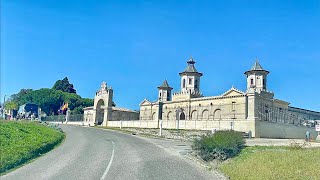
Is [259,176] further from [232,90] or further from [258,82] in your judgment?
[258,82]

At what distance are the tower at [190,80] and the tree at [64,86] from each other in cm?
6130

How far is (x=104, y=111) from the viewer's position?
6738cm

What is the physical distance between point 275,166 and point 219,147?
4987 mm

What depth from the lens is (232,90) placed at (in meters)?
57.4

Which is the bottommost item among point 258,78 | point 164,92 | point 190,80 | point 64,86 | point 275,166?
point 275,166

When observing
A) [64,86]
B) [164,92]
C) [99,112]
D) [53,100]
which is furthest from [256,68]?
[64,86]

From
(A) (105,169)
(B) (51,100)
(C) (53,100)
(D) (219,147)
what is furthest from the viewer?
(C) (53,100)

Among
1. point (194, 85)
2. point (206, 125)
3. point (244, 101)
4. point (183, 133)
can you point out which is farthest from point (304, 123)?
point (194, 85)

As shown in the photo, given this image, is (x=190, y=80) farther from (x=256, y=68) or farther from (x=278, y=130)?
(x=278, y=130)

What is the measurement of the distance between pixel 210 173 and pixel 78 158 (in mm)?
6585

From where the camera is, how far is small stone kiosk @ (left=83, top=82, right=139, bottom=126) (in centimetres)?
6644

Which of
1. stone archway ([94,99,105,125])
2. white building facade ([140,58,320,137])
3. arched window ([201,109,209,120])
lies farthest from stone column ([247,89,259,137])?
stone archway ([94,99,105,125])

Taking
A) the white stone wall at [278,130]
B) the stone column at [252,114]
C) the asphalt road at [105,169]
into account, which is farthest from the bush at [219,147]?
the white stone wall at [278,130]

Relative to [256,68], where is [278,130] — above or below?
below
